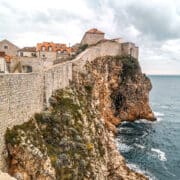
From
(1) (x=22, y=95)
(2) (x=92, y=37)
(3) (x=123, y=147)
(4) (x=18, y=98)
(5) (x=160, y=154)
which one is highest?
(2) (x=92, y=37)

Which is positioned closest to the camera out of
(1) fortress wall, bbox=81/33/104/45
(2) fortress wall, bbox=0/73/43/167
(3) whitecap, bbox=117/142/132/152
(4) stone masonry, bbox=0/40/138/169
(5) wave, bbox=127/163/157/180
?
(2) fortress wall, bbox=0/73/43/167

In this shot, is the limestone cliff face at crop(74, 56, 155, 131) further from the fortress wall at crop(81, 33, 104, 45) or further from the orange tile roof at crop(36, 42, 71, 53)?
the orange tile roof at crop(36, 42, 71, 53)

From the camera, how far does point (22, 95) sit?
2288 cm

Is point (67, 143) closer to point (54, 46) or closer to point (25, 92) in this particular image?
point (25, 92)

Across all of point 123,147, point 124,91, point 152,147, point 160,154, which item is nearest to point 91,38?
point 124,91

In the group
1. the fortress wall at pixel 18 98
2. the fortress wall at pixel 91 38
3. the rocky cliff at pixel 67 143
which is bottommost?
the rocky cliff at pixel 67 143

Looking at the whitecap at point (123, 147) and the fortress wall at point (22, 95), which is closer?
the fortress wall at point (22, 95)

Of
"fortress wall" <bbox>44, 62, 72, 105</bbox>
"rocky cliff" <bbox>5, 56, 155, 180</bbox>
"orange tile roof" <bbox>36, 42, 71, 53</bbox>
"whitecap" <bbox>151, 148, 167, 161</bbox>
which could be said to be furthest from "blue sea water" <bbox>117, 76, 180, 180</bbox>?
"orange tile roof" <bbox>36, 42, 71, 53</bbox>

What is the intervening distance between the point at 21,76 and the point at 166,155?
1475 inches

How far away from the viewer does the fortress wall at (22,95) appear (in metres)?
20.0

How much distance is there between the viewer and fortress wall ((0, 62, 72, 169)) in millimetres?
19953

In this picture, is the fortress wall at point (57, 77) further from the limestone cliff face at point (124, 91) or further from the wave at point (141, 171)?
the limestone cliff face at point (124, 91)

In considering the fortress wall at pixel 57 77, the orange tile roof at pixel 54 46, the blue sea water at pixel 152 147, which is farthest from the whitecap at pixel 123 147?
the orange tile roof at pixel 54 46

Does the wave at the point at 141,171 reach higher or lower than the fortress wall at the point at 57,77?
lower
